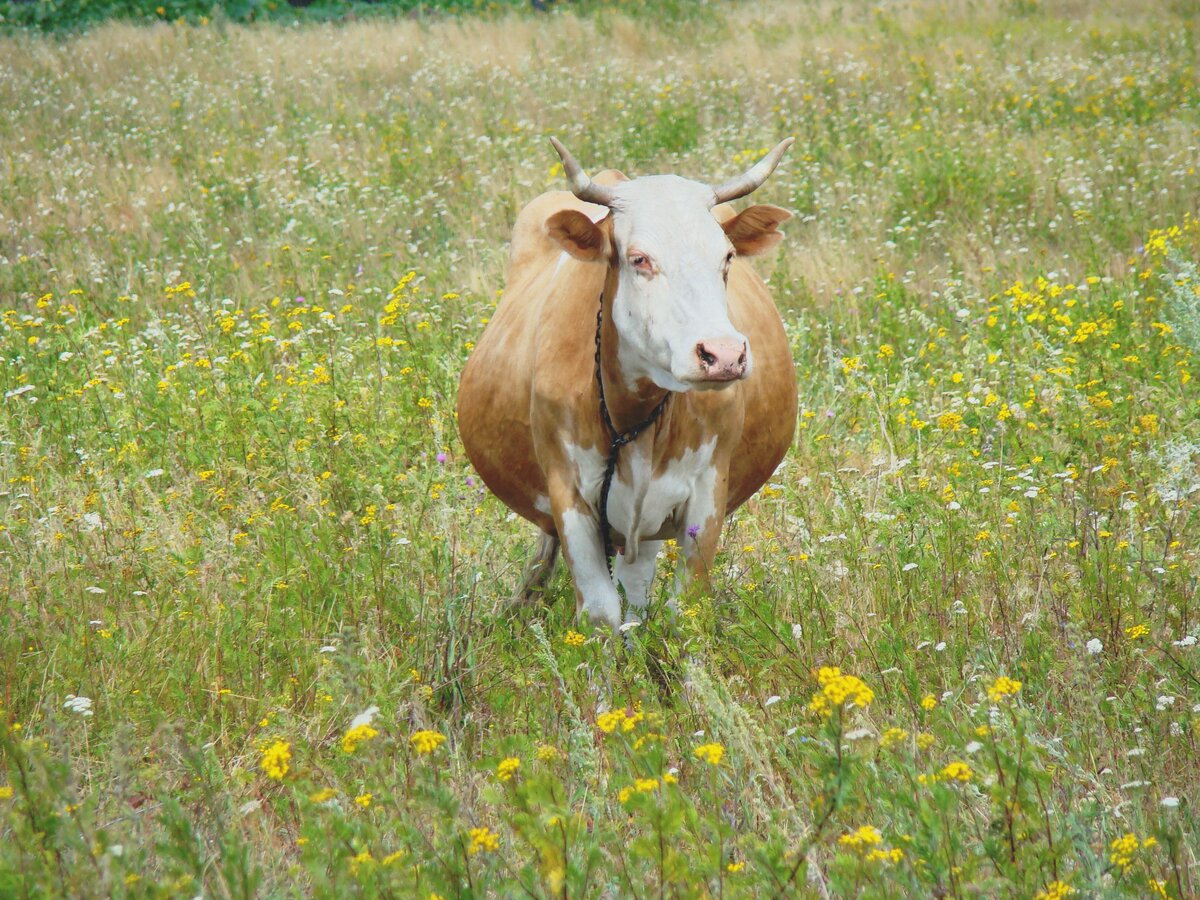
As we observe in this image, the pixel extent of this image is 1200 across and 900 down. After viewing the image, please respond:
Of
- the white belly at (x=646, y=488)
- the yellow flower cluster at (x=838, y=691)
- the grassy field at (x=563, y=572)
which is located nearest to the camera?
the yellow flower cluster at (x=838, y=691)

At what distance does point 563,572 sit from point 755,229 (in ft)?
6.05

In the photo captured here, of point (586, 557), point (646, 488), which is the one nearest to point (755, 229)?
point (646, 488)

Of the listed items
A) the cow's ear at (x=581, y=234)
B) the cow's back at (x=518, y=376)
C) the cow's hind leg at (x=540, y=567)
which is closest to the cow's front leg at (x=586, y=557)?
the cow's back at (x=518, y=376)

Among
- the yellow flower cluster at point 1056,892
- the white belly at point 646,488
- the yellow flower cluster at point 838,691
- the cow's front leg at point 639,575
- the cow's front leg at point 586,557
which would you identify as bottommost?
the cow's front leg at point 639,575

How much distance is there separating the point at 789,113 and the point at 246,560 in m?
8.87

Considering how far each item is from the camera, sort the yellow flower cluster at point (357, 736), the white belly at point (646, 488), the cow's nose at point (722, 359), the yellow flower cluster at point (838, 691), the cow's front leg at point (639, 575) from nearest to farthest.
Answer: the yellow flower cluster at point (838, 691), the yellow flower cluster at point (357, 736), the cow's nose at point (722, 359), the white belly at point (646, 488), the cow's front leg at point (639, 575)

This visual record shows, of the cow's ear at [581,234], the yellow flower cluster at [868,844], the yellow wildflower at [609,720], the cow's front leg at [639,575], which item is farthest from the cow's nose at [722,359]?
the yellow flower cluster at [868,844]

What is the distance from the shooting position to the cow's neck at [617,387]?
13.1 ft

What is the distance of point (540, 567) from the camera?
17.3 ft

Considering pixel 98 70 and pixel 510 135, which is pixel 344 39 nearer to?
pixel 98 70

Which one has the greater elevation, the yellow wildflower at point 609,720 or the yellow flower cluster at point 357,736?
the yellow flower cluster at point 357,736

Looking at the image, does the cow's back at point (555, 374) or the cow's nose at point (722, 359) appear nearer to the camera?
the cow's nose at point (722, 359)

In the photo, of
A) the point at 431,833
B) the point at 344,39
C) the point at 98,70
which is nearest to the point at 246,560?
the point at 431,833

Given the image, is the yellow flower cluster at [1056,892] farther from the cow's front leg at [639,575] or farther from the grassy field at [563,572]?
the cow's front leg at [639,575]
